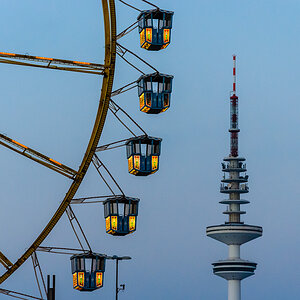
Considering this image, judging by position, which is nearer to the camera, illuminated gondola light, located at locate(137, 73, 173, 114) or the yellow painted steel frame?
the yellow painted steel frame

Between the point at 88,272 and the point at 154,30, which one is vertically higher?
the point at 154,30

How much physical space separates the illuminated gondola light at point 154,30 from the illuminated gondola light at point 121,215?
347 inches

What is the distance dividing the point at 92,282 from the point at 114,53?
39.9ft

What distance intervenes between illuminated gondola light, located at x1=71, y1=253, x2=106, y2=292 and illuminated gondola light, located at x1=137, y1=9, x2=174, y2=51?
12141 mm

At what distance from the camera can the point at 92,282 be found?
60.9m

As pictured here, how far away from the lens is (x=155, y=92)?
63.9 metres

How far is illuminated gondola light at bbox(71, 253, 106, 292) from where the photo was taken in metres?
61.0

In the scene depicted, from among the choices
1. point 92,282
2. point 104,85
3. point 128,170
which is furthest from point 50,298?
point 104,85

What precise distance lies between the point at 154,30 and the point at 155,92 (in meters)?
3.49

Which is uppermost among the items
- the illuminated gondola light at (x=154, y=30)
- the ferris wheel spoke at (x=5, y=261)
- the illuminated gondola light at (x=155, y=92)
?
the illuminated gondola light at (x=154, y=30)

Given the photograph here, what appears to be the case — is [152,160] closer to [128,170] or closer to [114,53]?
[128,170]

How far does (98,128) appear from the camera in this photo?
58.9 meters

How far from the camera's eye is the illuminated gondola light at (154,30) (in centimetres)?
6400

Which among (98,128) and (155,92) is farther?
(155,92)
